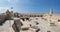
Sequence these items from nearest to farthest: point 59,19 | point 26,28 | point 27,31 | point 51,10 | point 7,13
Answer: point 27,31, point 26,28, point 59,19, point 7,13, point 51,10

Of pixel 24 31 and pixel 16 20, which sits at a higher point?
pixel 16 20

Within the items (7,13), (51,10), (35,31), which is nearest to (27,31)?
(35,31)

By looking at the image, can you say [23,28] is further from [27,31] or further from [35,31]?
[35,31]

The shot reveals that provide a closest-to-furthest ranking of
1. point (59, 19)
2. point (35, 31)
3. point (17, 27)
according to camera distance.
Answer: point (17, 27), point (35, 31), point (59, 19)

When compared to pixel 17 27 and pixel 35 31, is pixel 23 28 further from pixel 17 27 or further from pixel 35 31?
pixel 17 27

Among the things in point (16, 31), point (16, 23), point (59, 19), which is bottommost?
point (59, 19)

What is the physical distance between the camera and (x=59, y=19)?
2208 centimetres

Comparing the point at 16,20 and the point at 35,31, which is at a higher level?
the point at 16,20

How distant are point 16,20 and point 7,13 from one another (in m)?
19.8

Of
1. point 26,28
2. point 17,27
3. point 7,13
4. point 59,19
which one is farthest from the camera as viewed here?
point 7,13

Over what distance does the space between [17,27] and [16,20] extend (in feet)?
1.54

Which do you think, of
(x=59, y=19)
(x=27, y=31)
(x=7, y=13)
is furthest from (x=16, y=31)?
(x=7, y=13)

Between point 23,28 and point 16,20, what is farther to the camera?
point 23,28

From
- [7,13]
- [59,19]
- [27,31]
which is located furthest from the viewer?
[7,13]
